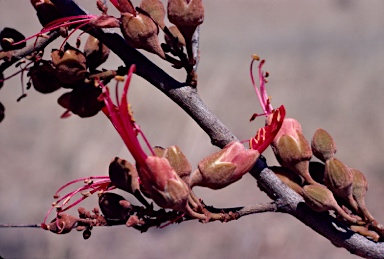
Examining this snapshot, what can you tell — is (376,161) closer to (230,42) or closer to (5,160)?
(230,42)

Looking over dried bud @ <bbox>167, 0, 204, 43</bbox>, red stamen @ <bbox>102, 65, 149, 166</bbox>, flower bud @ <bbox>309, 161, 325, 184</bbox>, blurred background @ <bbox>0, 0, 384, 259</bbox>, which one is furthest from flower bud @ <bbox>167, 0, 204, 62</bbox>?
blurred background @ <bbox>0, 0, 384, 259</bbox>

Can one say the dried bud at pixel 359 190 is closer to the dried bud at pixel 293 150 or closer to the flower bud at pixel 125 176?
the dried bud at pixel 293 150

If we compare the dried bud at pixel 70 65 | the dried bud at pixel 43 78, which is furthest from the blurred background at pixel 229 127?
the dried bud at pixel 70 65

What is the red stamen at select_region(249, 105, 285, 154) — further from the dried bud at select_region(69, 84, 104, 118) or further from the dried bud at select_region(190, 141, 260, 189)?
the dried bud at select_region(69, 84, 104, 118)

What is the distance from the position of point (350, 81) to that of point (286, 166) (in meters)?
5.88

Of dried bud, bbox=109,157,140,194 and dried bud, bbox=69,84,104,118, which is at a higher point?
dried bud, bbox=69,84,104,118

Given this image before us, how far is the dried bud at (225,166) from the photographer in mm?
794

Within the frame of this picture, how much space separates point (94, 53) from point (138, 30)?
12cm

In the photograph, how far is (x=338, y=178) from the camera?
858 millimetres

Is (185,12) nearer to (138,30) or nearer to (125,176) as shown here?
(138,30)

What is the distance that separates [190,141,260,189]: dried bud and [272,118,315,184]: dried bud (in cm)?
11

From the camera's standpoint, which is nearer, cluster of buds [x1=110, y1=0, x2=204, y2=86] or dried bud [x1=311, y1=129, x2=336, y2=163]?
cluster of buds [x1=110, y1=0, x2=204, y2=86]

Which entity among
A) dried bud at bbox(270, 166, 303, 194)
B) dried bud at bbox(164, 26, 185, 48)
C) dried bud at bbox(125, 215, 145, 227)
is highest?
dried bud at bbox(164, 26, 185, 48)

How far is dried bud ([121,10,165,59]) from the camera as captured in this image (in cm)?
80
